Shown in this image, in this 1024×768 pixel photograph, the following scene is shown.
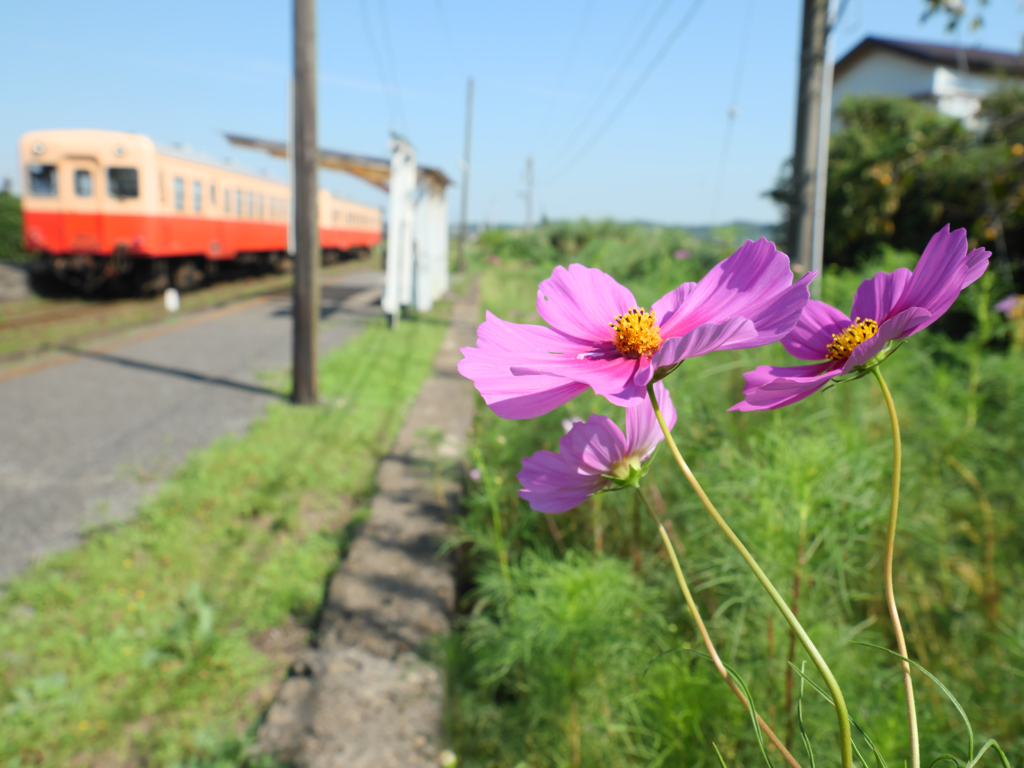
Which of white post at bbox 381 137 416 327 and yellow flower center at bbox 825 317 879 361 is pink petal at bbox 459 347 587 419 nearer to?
yellow flower center at bbox 825 317 879 361

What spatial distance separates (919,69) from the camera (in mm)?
19531

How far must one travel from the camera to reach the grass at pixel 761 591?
4.28ft

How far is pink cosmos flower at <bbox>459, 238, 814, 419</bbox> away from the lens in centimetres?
33

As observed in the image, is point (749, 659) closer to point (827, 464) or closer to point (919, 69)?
point (827, 464)

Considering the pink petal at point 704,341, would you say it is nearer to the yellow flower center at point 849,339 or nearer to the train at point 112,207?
the yellow flower center at point 849,339

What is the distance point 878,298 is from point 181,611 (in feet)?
9.29

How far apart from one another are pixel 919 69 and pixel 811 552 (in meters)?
23.3

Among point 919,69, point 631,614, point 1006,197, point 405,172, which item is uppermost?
point 919,69

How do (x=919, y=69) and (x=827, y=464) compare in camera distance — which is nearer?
(x=827, y=464)

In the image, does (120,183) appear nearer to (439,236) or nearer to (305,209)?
(439,236)

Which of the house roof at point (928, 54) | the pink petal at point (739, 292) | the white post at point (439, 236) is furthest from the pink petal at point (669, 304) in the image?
the house roof at point (928, 54)

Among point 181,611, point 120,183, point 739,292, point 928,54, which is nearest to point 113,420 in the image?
point 181,611

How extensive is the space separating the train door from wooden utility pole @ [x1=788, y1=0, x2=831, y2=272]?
10.7m

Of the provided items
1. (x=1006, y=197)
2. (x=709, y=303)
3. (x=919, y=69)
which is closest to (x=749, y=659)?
(x=709, y=303)
